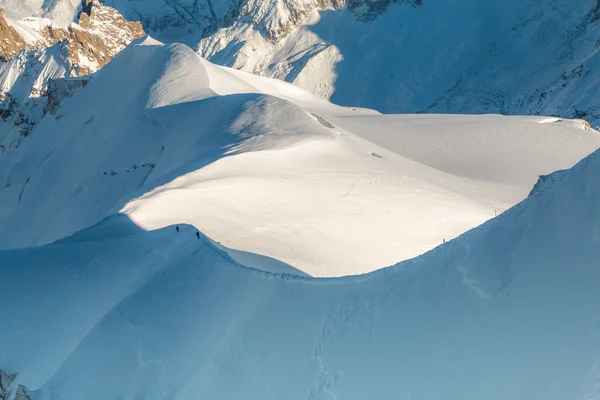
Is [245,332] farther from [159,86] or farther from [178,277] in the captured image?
[159,86]

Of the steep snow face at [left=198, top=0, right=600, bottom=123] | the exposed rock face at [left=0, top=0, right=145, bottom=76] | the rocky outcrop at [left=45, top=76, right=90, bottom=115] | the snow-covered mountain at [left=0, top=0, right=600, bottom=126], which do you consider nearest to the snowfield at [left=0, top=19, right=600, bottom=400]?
the rocky outcrop at [left=45, top=76, right=90, bottom=115]

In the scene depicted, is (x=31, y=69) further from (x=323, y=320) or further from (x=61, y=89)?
(x=323, y=320)

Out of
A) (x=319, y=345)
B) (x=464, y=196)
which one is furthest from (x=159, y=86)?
(x=319, y=345)

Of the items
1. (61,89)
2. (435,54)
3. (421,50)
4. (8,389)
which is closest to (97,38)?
(61,89)

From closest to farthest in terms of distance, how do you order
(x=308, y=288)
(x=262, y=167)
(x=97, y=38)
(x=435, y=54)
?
(x=308, y=288)
(x=262, y=167)
(x=97, y=38)
(x=435, y=54)

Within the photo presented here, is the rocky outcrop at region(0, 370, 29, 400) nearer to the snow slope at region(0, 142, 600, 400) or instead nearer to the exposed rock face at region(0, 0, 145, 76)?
the snow slope at region(0, 142, 600, 400)

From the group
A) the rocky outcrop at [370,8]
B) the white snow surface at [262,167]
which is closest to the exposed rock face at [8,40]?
the rocky outcrop at [370,8]
